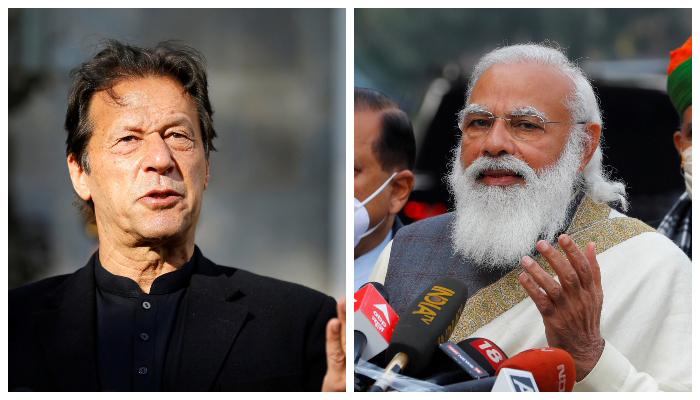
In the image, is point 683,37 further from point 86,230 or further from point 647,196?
point 86,230

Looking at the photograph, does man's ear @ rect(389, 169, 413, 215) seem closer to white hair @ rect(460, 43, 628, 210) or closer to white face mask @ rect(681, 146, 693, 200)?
white hair @ rect(460, 43, 628, 210)

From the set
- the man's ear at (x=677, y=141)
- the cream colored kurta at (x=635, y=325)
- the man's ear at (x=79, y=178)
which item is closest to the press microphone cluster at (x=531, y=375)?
the cream colored kurta at (x=635, y=325)

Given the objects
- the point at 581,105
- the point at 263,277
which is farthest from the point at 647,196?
the point at 263,277

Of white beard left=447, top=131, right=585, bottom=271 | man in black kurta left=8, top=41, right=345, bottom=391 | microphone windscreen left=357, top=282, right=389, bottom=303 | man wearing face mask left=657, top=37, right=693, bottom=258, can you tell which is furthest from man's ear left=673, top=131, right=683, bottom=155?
man in black kurta left=8, top=41, right=345, bottom=391

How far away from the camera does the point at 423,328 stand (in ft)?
10.6

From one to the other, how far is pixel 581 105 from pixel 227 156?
1.53 m

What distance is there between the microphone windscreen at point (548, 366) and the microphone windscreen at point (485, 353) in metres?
0.03

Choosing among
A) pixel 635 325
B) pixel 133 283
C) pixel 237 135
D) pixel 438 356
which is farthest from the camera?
pixel 237 135

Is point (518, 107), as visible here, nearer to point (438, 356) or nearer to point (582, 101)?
point (582, 101)

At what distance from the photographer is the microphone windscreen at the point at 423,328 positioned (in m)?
3.21

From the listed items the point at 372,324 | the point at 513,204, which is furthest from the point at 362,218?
the point at 513,204

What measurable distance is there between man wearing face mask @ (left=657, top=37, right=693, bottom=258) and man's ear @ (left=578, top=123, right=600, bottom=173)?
371 mm

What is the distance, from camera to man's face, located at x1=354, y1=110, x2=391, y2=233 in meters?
3.76

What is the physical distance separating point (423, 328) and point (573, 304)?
27.4 inches
